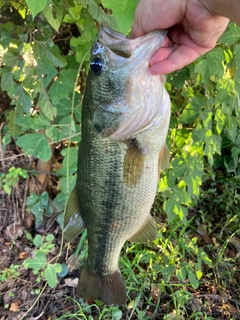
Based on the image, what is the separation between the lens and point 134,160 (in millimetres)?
1364

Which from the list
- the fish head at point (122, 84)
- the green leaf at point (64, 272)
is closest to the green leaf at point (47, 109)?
the fish head at point (122, 84)

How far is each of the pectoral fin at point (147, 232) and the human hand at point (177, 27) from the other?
69cm

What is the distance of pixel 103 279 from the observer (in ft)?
5.49

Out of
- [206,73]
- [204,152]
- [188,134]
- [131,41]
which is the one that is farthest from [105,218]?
[188,134]

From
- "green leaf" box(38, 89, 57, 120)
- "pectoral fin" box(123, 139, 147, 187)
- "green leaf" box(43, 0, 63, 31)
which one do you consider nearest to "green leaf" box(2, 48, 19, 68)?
"green leaf" box(38, 89, 57, 120)

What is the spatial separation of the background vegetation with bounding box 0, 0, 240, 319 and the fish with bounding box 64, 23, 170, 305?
481mm

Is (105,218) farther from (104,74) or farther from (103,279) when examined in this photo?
(104,74)

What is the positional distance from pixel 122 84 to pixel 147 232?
26.5 inches

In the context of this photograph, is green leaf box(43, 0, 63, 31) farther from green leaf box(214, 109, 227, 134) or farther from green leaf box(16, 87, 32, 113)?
green leaf box(214, 109, 227, 134)

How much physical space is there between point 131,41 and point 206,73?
0.69 meters

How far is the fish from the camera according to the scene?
3.96ft

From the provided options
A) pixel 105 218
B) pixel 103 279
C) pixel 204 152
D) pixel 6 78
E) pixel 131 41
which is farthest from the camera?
pixel 204 152

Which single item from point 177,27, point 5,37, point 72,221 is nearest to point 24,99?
point 5,37

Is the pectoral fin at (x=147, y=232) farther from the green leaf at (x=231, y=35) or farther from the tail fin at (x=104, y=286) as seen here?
the green leaf at (x=231, y=35)
